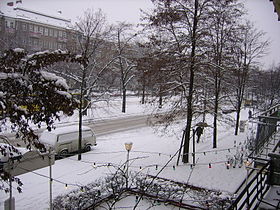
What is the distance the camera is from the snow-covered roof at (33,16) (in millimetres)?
51794

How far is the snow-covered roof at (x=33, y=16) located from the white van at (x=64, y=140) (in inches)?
1755

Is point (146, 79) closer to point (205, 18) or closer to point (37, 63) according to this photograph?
point (205, 18)

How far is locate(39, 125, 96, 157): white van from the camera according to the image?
548 inches

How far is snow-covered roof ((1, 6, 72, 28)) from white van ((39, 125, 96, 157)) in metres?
44.6

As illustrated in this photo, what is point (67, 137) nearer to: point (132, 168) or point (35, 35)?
point (132, 168)

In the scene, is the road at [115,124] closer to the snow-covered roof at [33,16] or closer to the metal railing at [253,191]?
the metal railing at [253,191]

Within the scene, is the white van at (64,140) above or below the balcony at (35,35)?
below

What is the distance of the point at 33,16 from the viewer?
5669cm

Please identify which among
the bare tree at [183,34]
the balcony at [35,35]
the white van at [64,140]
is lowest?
the white van at [64,140]

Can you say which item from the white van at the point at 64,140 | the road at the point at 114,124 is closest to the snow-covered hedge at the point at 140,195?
the white van at the point at 64,140

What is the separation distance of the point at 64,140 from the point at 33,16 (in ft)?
171

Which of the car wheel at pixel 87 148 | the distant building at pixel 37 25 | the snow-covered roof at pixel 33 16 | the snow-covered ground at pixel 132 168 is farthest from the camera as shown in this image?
the snow-covered roof at pixel 33 16

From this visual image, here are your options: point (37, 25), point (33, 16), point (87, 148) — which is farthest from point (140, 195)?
point (33, 16)

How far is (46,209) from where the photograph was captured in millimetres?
8398
